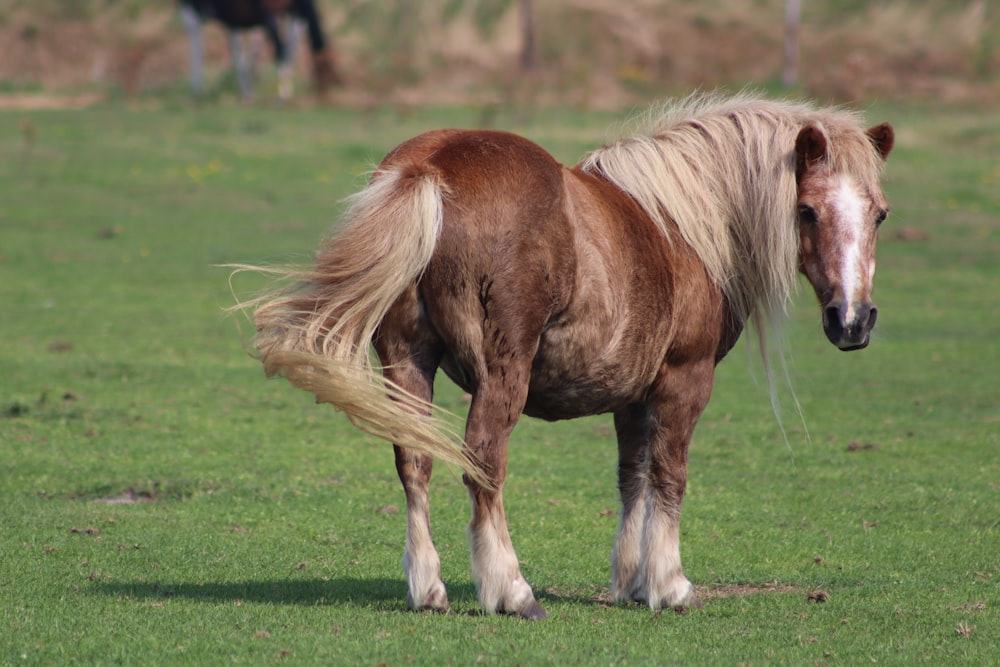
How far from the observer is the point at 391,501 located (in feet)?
24.6

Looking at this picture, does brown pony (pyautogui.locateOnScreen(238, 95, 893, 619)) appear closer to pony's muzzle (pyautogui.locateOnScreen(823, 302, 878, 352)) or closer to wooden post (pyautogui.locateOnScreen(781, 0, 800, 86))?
pony's muzzle (pyautogui.locateOnScreen(823, 302, 878, 352))

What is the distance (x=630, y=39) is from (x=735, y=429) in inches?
1278

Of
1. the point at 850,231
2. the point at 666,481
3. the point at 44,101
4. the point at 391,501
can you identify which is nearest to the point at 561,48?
the point at 44,101

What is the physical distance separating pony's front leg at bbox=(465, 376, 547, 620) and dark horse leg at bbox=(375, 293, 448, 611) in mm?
181

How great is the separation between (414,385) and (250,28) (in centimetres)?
2791

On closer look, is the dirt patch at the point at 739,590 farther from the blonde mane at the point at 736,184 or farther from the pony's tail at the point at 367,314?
the pony's tail at the point at 367,314

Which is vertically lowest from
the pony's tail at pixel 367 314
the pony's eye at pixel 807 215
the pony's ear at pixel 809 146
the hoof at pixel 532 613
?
the hoof at pixel 532 613

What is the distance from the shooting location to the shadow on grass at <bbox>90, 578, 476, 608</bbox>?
5.23 meters

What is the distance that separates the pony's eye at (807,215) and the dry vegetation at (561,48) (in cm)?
2468

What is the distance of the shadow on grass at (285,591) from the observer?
17.2 ft

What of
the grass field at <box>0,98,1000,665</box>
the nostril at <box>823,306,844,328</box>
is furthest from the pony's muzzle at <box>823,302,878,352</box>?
the grass field at <box>0,98,1000,665</box>

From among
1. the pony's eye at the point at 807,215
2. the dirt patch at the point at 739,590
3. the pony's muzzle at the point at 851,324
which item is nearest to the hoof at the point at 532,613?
the dirt patch at the point at 739,590

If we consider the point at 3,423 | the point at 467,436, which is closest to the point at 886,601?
the point at 467,436

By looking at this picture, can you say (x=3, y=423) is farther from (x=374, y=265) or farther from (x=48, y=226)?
(x=48, y=226)
